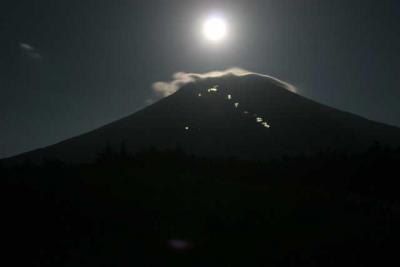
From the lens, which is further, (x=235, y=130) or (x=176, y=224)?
(x=235, y=130)

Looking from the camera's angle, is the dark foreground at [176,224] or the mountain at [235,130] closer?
the dark foreground at [176,224]

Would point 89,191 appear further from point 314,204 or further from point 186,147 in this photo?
point 186,147

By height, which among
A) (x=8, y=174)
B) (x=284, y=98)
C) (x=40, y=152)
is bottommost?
(x=40, y=152)

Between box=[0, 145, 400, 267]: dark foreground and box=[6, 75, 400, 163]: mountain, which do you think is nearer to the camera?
box=[0, 145, 400, 267]: dark foreground

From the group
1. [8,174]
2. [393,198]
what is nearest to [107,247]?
[8,174]
